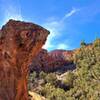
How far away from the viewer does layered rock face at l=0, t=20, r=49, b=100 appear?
10.7 meters

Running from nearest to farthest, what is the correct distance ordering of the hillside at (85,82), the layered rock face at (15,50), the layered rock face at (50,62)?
the layered rock face at (15,50)
the hillside at (85,82)
the layered rock face at (50,62)

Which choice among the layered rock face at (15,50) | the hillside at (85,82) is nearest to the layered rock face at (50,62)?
the hillside at (85,82)

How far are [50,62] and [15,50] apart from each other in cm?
8398

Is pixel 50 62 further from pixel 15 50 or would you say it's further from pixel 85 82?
pixel 15 50

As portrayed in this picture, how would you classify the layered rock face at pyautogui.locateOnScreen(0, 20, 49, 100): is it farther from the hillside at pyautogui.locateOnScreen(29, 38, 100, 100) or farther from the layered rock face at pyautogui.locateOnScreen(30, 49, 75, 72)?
the layered rock face at pyautogui.locateOnScreen(30, 49, 75, 72)

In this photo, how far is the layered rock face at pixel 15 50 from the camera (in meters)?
10.7

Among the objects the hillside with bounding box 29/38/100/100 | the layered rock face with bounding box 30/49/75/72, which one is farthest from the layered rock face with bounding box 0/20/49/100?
the layered rock face with bounding box 30/49/75/72

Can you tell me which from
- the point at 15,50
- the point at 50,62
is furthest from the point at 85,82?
the point at 15,50

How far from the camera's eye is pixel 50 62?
94.7 m

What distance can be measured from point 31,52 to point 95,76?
44050 mm

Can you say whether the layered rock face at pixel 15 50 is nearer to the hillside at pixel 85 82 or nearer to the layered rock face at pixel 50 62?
the hillside at pixel 85 82

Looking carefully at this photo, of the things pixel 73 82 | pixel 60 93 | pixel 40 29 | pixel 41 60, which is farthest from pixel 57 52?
pixel 40 29

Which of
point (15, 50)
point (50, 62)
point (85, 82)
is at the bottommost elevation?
point (15, 50)

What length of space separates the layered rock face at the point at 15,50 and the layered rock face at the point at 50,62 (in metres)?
75.6
